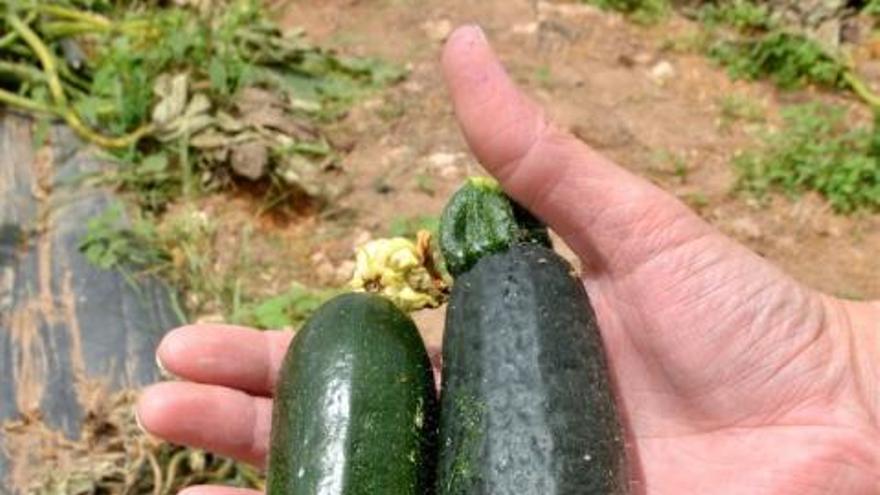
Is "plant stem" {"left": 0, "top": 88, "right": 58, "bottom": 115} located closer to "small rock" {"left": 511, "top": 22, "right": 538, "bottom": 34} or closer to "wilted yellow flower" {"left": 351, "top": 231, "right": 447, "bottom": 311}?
"small rock" {"left": 511, "top": 22, "right": 538, "bottom": 34}

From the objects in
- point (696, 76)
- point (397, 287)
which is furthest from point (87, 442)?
point (696, 76)

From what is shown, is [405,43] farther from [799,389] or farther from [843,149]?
[799,389]

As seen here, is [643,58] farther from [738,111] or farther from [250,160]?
[250,160]

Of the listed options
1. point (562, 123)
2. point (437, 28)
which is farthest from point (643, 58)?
point (437, 28)

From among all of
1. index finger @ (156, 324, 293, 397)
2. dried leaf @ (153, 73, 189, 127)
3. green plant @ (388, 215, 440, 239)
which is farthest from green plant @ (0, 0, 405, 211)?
index finger @ (156, 324, 293, 397)

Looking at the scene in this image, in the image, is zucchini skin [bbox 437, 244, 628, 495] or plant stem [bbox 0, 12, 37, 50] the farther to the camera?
plant stem [bbox 0, 12, 37, 50]

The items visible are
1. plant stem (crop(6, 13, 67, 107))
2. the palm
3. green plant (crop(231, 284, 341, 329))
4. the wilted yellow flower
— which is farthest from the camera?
plant stem (crop(6, 13, 67, 107))
